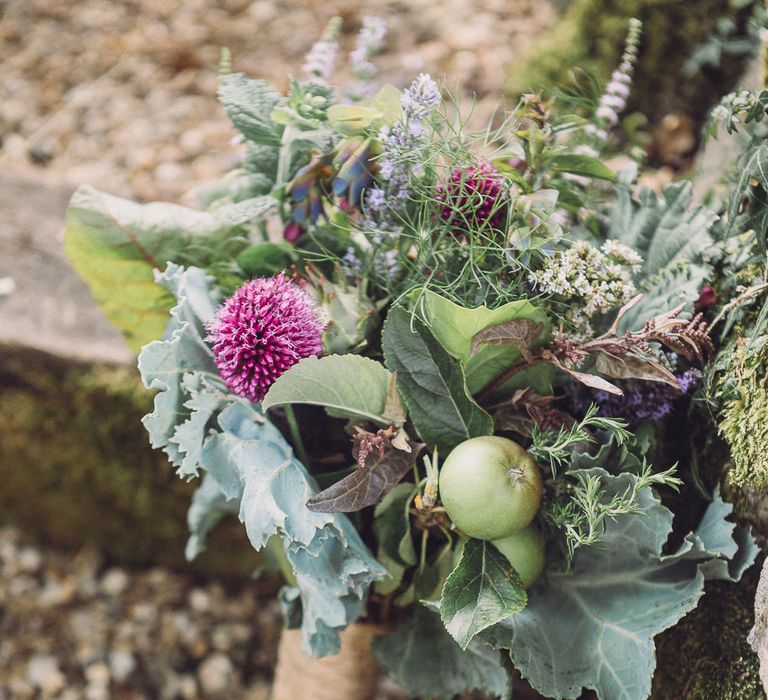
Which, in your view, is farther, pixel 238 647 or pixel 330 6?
pixel 330 6

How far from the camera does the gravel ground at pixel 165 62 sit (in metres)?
1.70

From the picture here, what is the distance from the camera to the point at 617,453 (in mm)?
704

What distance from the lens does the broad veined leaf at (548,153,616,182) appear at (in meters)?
0.75

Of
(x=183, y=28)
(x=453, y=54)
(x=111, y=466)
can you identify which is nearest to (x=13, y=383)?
(x=111, y=466)

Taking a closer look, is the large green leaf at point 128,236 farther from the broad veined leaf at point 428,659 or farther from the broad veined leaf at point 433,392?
the broad veined leaf at point 428,659

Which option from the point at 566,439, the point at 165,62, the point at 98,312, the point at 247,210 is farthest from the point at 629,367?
the point at 165,62

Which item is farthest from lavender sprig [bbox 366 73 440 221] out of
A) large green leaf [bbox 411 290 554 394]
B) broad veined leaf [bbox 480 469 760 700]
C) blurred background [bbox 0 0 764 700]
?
blurred background [bbox 0 0 764 700]

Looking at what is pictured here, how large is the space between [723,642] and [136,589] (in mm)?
1096

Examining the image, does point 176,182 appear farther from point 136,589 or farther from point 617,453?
point 617,453

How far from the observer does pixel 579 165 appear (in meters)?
0.76

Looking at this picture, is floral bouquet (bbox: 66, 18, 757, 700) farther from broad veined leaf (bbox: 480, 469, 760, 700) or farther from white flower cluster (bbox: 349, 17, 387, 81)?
white flower cluster (bbox: 349, 17, 387, 81)

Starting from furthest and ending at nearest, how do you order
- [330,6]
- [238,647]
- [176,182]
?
1. [330,6]
2. [176,182]
3. [238,647]

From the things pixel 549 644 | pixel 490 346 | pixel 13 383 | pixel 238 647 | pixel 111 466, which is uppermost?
pixel 490 346

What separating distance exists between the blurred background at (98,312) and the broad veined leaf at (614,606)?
2.15 ft
